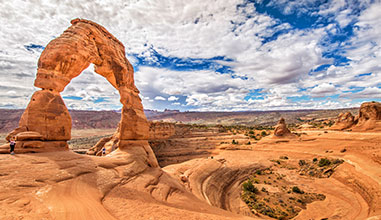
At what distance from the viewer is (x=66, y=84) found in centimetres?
1134

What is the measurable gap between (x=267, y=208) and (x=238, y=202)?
8.31 feet

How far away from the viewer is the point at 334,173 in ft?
63.8

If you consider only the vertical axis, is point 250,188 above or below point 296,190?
below

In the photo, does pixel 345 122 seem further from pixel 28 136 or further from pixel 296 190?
pixel 28 136

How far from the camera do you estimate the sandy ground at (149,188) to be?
232 inches

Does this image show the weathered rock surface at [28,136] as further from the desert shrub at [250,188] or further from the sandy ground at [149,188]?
the desert shrub at [250,188]

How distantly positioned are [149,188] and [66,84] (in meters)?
8.73

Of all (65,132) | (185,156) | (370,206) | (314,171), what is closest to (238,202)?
(370,206)

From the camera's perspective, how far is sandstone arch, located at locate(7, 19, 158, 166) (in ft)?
32.0

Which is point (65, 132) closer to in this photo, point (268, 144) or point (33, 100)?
point (33, 100)

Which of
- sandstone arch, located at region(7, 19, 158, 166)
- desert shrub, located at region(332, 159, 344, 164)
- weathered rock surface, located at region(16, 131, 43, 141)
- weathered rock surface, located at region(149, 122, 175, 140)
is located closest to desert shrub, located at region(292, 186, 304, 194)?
desert shrub, located at region(332, 159, 344, 164)

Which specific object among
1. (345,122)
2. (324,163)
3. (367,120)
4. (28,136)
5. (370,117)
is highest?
(370,117)

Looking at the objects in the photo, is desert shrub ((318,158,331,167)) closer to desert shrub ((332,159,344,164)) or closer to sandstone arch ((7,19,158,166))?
desert shrub ((332,159,344,164))

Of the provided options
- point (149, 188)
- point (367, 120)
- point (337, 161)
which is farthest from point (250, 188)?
point (367, 120)
